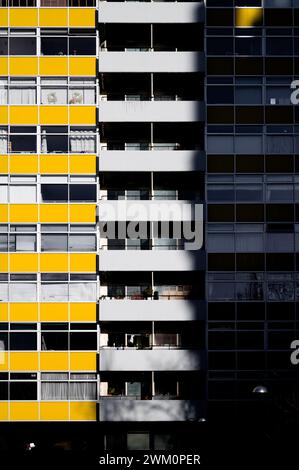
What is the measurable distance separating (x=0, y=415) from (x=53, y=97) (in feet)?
42.0

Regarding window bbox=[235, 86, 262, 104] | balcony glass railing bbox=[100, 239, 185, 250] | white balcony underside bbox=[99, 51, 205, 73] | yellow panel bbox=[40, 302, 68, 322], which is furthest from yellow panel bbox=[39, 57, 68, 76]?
yellow panel bbox=[40, 302, 68, 322]

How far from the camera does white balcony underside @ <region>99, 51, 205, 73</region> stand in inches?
951

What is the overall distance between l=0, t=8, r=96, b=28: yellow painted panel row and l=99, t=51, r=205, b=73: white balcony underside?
4.97 feet

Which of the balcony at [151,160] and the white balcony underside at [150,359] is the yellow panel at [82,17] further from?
the white balcony underside at [150,359]

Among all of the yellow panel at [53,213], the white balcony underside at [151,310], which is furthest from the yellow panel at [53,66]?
the white balcony underside at [151,310]

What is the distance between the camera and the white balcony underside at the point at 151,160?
2388cm

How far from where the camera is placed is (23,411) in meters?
23.2

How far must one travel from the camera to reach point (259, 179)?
78.7 ft

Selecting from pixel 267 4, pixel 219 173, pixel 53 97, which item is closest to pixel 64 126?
pixel 53 97

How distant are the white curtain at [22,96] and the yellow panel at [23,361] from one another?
33.0ft

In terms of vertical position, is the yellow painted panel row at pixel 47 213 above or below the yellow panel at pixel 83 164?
below

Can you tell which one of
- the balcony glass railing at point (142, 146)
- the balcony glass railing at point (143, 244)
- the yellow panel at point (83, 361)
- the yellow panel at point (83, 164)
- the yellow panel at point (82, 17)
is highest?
the yellow panel at point (82, 17)

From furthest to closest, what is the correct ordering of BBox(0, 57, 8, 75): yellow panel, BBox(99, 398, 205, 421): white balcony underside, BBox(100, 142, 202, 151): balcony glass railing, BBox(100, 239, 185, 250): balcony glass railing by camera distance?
1. BBox(100, 142, 202, 151): balcony glass railing
2. BBox(100, 239, 185, 250): balcony glass railing
3. BBox(0, 57, 8, 75): yellow panel
4. BBox(99, 398, 205, 421): white balcony underside

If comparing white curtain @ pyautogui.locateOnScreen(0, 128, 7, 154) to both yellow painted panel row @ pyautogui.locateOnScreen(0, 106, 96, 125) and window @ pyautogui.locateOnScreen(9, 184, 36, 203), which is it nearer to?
yellow painted panel row @ pyautogui.locateOnScreen(0, 106, 96, 125)
